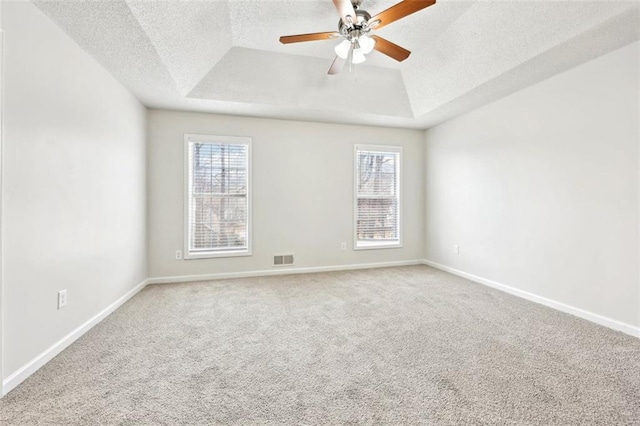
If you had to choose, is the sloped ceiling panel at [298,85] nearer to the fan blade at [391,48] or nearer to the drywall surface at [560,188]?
the fan blade at [391,48]

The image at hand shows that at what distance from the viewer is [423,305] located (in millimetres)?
3143

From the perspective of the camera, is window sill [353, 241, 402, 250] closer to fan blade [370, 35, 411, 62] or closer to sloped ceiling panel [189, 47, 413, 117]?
sloped ceiling panel [189, 47, 413, 117]

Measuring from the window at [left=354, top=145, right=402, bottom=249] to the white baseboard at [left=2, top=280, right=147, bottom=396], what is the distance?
3417 mm

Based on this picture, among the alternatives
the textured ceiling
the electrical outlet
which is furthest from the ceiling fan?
the electrical outlet

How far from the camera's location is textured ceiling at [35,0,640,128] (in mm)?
2236

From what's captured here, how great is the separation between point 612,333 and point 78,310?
4513mm

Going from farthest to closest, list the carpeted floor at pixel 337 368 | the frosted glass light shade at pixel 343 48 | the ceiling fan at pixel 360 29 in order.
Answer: the frosted glass light shade at pixel 343 48 → the ceiling fan at pixel 360 29 → the carpeted floor at pixel 337 368

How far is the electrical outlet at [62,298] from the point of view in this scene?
2.17 metres

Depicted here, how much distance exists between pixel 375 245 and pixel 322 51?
3.06 meters

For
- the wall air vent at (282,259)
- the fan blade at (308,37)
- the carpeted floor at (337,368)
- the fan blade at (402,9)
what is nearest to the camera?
the carpeted floor at (337,368)

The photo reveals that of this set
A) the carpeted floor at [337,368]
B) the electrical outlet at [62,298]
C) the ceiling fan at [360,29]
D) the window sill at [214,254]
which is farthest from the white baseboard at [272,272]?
the ceiling fan at [360,29]

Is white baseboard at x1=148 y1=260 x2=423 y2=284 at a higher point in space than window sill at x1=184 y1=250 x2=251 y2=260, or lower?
lower

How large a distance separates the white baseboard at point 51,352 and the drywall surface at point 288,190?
4.17 ft

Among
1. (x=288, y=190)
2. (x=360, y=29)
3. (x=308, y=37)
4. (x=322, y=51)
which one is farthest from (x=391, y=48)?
(x=288, y=190)
